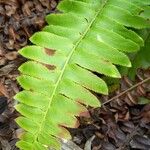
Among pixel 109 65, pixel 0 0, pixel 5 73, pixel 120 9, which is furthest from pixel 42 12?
pixel 109 65

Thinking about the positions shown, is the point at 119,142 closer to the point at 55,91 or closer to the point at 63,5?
the point at 55,91

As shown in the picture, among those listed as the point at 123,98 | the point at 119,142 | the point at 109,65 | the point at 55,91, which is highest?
the point at 109,65

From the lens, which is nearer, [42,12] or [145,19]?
[145,19]

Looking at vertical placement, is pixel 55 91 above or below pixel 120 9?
below

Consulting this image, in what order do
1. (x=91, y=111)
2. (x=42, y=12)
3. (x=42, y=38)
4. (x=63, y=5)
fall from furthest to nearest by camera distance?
(x=42, y=12) < (x=91, y=111) < (x=63, y=5) < (x=42, y=38)

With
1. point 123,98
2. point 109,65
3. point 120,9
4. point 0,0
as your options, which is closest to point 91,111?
point 123,98

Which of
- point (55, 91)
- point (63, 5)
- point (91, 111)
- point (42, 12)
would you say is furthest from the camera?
point (42, 12)
